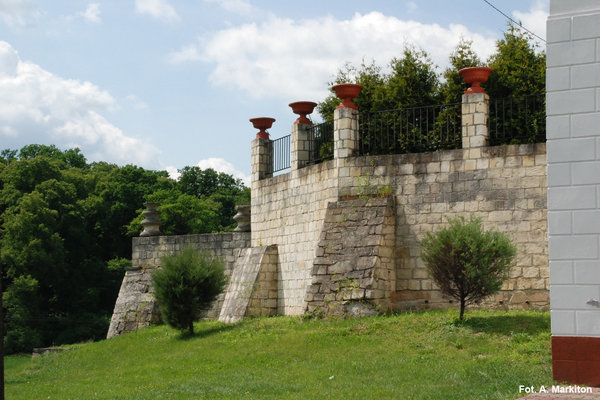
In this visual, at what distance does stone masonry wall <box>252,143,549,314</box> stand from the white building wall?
19.5ft

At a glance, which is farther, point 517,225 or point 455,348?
point 517,225

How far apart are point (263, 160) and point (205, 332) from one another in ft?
14.9

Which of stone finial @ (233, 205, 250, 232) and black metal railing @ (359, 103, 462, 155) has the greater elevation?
black metal railing @ (359, 103, 462, 155)

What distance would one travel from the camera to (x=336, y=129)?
16.9m

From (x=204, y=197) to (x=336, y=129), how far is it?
32.9 metres

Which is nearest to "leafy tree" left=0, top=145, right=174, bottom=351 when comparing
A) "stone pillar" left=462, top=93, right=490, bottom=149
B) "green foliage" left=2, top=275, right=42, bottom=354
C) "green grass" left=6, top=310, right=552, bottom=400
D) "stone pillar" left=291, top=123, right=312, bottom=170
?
"green foliage" left=2, top=275, right=42, bottom=354

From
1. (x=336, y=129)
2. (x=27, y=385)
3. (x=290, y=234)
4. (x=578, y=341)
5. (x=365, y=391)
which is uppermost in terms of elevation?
(x=336, y=129)

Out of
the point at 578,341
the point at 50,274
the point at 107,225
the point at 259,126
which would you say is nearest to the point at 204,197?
the point at 107,225

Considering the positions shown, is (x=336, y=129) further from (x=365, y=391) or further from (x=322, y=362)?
(x=365, y=391)

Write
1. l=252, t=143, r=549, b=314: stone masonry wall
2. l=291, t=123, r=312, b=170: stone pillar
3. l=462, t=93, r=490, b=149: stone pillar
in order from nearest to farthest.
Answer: l=252, t=143, r=549, b=314: stone masonry wall, l=462, t=93, r=490, b=149: stone pillar, l=291, t=123, r=312, b=170: stone pillar

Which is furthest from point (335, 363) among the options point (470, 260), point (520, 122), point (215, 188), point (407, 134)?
point (215, 188)

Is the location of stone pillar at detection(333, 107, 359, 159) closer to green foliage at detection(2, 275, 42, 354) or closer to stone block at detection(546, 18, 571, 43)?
stone block at detection(546, 18, 571, 43)

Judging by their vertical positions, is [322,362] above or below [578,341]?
below

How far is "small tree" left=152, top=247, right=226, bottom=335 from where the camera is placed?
18062mm
